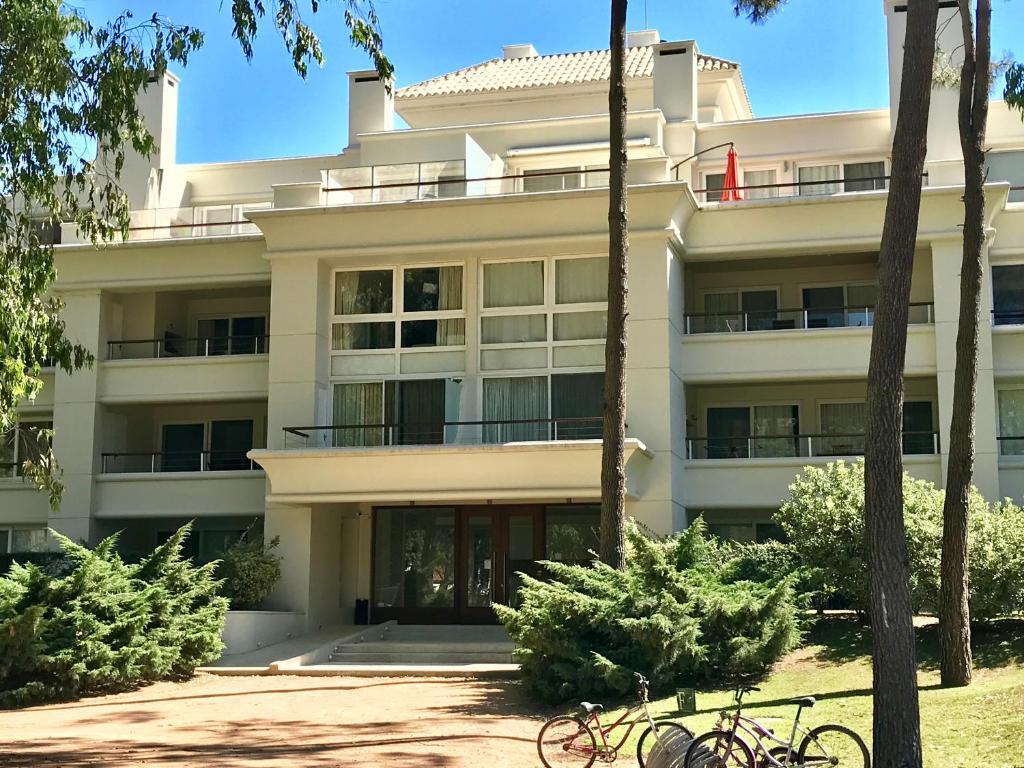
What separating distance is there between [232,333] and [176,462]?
3508 mm

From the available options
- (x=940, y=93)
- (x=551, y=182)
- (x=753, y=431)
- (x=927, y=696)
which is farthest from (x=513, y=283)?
(x=927, y=696)

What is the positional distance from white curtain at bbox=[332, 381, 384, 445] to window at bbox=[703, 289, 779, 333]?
24.7 ft

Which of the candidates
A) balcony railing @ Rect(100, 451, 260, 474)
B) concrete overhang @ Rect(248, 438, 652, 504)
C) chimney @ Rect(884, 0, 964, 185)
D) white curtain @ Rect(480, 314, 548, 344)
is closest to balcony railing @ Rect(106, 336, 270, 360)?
balcony railing @ Rect(100, 451, 260, 474)

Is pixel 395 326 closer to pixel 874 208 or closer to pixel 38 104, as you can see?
pixel 874 208

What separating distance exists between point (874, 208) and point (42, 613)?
18294 mm

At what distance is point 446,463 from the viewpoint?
84.5 feet

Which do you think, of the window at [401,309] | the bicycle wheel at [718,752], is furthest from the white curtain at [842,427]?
the bicycle wheel at [718,752]

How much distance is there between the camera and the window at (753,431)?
28500mm

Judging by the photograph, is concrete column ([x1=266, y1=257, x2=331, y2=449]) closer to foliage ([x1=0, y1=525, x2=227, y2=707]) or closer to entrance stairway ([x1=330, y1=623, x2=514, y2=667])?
entrance stairway ([x1=330, y1=623, x2=514, y2=667])

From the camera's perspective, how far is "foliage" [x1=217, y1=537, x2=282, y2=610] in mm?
25859

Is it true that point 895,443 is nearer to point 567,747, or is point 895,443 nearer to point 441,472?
point 567,747

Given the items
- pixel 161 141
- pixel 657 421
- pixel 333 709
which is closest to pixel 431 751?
pixel 333 709

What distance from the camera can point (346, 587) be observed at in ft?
95.5

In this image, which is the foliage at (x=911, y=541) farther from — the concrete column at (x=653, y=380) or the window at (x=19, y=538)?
the window at (x=19, y=538)
